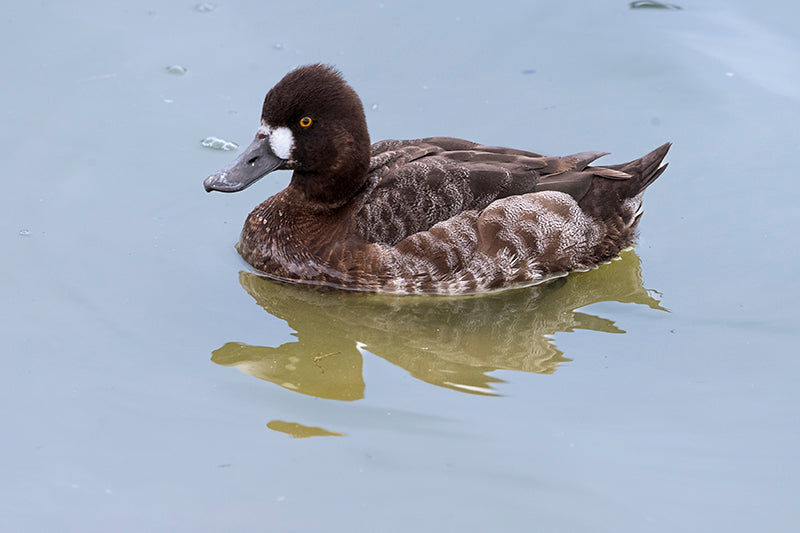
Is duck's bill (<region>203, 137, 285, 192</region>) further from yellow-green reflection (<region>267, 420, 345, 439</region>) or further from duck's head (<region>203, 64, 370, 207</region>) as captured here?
yellow-green reflection (<region>267, 420, 345, 439</region>)

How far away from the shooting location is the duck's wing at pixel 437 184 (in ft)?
21.8

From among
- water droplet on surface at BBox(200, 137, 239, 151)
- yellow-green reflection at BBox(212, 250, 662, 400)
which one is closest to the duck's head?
yellow-green reflection at BBox(212, 250, 662, 400)

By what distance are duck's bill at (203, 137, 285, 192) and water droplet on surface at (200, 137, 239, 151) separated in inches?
45.1

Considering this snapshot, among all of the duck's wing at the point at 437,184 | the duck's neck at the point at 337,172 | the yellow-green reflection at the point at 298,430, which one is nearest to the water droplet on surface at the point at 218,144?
the duck's neck at the point at 337,172

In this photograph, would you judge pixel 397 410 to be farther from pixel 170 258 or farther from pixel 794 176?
pixel 794 176

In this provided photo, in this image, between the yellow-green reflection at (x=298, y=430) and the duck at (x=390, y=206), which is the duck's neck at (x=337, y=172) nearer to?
the duck at (x=390, y=206)

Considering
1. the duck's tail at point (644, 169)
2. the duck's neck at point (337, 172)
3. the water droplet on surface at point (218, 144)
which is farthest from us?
the water droplet on surface at point (218, 144)

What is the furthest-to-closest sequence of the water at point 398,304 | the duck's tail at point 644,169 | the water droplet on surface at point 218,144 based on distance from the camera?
the water droplet on surface at point 218,144, the duck's tail at point 644,169, the water at point 398,304

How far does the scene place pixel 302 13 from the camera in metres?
9.47

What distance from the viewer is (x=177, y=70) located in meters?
8.70

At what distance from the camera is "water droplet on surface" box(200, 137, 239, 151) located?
25.8 feet

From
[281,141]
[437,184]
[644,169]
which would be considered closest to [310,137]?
[281,141]

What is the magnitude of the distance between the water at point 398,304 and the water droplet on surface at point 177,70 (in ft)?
0.09

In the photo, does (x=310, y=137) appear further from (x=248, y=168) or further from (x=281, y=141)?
(x=248, y=168)
